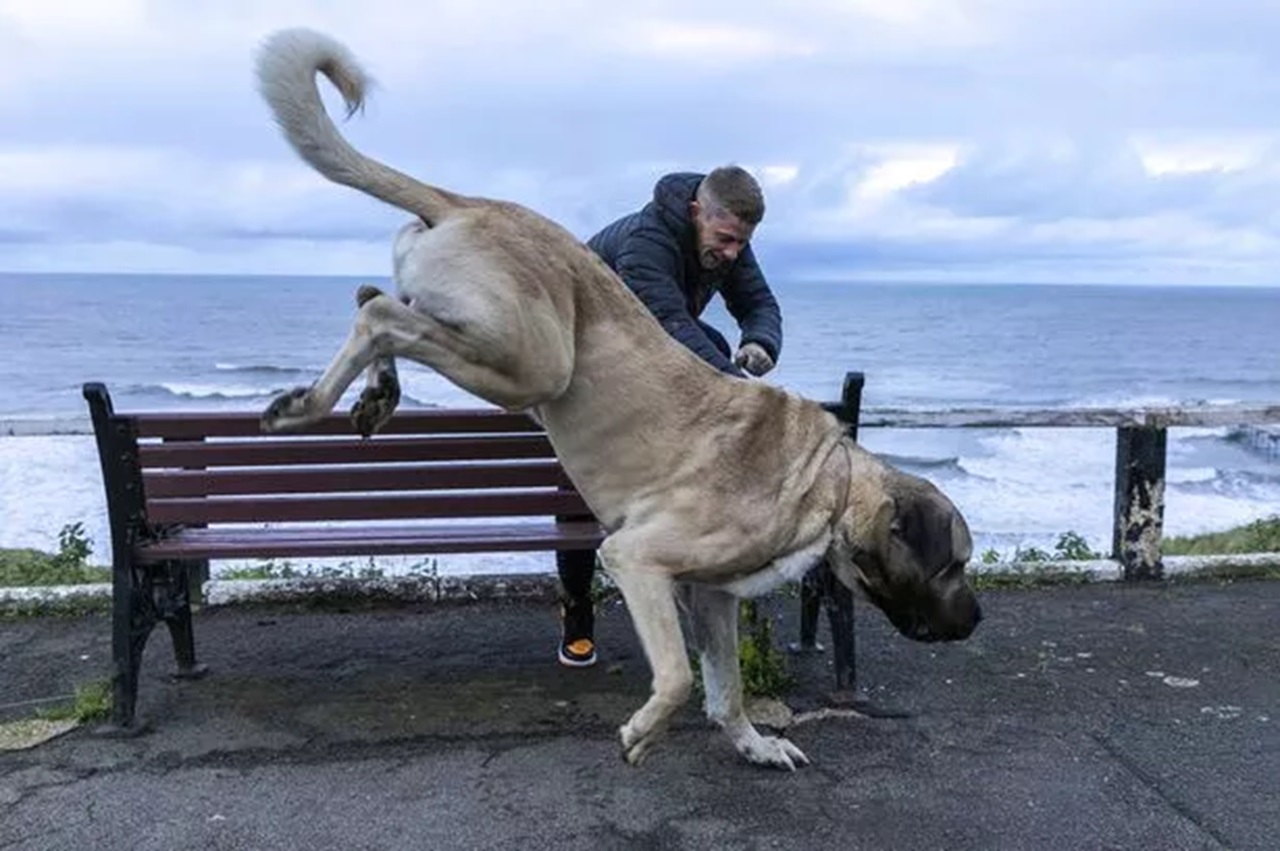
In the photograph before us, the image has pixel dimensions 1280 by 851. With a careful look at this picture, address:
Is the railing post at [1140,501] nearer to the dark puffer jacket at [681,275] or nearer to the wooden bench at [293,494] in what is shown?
the dark puffer jacket at [681,275]

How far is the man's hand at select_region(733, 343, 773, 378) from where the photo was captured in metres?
5.27

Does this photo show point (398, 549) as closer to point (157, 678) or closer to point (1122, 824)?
point (157, 678)

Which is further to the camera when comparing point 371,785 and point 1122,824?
point 371,785

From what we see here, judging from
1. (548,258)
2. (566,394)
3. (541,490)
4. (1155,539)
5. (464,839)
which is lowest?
(464,839)

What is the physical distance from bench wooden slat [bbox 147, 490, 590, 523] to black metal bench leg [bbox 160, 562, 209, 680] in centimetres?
37

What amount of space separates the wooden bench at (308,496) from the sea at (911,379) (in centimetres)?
89

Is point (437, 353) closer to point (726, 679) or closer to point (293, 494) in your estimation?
point (293, 494)

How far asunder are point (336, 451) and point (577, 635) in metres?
1.44

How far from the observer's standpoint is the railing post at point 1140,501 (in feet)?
24.0

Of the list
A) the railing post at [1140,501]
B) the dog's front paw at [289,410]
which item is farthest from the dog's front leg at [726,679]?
the railing post at [1140,501]

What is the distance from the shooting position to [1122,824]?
13.8ft

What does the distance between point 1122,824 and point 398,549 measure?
2877 mm

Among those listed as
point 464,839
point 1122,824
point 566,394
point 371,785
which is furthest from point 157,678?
point 1122,824

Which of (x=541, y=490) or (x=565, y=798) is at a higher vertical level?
(x=541, y=490)
